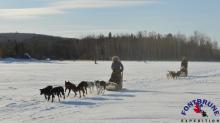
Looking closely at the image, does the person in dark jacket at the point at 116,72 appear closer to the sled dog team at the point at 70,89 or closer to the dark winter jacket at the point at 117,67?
the dark winter jacket at the point at 117,67

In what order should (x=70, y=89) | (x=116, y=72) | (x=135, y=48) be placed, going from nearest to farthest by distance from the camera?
(x=70, y=89), (x=116, y=72), (x=135, y=48)

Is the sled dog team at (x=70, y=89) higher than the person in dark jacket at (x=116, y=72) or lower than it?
lower

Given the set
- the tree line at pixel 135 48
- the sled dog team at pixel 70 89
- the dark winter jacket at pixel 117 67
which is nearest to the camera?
the sled dog team at pixel 70 89

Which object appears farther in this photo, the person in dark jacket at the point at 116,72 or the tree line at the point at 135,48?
the tree line at the point at 135,48

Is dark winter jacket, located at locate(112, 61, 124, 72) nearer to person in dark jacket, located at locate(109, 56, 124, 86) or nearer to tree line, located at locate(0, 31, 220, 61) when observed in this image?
person in dark jacket, located at locate(109, 56, 124, 86)

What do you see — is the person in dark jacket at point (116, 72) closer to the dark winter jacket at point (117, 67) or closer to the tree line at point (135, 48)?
the dark winter jacket at point (117, 67)

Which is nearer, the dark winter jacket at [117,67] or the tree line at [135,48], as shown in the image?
the dark winter jacket at [117,67]

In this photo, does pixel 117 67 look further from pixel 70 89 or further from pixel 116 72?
pixel 70 89

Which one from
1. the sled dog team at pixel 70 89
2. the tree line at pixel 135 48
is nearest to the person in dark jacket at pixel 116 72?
the sled dog team at pixel 70 89

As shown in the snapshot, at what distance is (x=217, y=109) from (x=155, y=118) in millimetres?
1987

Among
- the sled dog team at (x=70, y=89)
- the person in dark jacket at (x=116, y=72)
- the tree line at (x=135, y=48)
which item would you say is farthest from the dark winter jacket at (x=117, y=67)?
the tree line at (x=135, y=48)

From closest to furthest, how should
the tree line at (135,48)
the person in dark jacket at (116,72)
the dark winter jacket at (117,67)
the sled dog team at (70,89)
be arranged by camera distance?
the sled dog team at (70,89) < the person in dark jacket at (116,72) < the dark winter jacket at (117,67) < the tree line at (135,48)

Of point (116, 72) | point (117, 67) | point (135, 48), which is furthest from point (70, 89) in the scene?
point (135, 48)

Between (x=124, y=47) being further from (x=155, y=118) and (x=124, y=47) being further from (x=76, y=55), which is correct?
(x=155, y=118)
